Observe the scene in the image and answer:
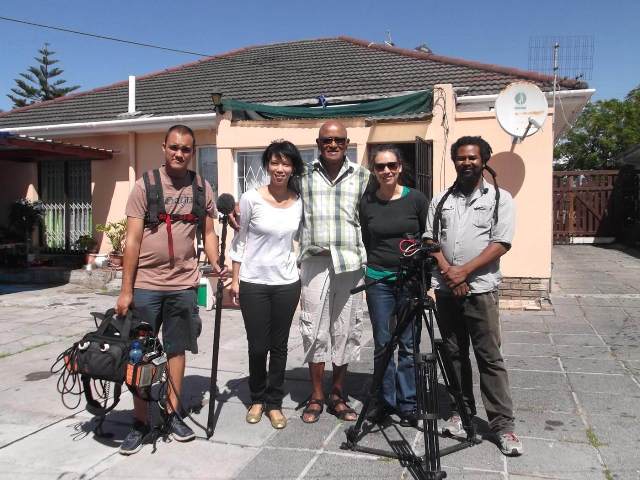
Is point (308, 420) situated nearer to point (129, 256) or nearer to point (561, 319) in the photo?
point (129, 256)

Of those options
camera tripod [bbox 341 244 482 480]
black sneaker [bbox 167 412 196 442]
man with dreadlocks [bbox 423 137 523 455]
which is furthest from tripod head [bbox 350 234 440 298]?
black sneaker [bbox 167 412 196 442]

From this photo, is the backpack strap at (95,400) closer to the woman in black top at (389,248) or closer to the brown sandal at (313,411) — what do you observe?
the brown sandal at (313,411)

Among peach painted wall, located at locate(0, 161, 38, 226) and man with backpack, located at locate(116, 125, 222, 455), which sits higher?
peach painted wall, located at locate(0, 161, 38, 226)

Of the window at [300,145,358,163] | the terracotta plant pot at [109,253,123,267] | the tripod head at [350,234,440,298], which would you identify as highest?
the window at [300,145,358,163]

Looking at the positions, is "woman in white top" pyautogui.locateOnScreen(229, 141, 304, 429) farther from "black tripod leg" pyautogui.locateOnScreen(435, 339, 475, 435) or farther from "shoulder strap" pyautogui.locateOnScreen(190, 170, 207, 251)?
"black tripod leg" pyautogui.locateOnScreen(435, 339, 475, 435)

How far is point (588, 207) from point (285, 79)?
11052mm

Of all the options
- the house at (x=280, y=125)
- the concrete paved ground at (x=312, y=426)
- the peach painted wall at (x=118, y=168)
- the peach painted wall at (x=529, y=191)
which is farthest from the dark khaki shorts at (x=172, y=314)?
the peach painted wall at (x=118, y=168)

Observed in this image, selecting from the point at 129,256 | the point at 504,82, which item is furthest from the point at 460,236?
the point at 504,82

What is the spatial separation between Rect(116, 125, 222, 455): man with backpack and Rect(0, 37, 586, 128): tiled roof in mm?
6727

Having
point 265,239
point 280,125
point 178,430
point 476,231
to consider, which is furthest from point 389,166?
point 280,125

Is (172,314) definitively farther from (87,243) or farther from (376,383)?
(87,243)

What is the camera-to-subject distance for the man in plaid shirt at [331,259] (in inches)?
146

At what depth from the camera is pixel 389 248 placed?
3.68 metres

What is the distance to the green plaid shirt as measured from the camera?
3.71 meters
